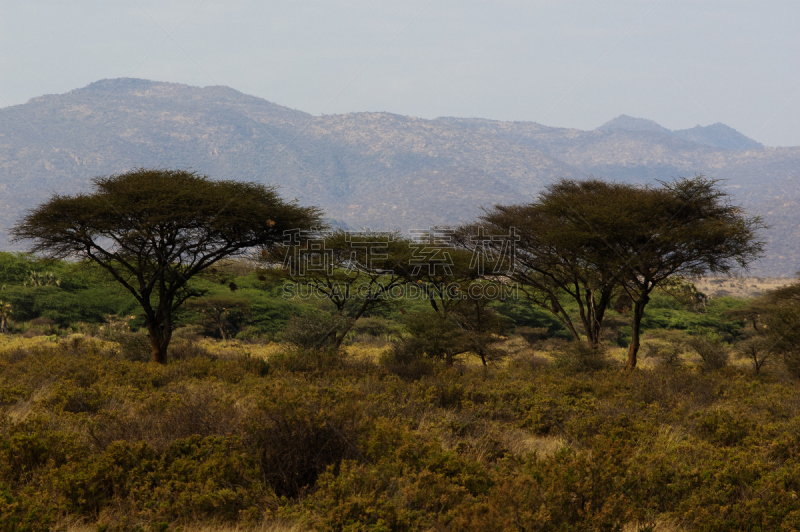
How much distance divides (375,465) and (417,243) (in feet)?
45.8

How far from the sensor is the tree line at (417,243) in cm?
1320

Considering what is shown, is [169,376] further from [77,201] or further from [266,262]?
[266,262]

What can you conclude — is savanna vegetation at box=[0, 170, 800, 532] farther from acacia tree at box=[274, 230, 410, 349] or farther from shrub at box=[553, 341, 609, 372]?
acacia tree at box=[274, 230, 410, 349]

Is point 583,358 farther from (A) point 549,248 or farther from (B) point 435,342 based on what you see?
(B) point 435,342

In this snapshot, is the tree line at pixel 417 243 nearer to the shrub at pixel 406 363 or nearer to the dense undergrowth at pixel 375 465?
the shrub at pixel 406 363

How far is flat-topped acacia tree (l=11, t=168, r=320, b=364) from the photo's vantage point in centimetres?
1289

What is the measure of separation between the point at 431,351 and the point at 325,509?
41.8ft

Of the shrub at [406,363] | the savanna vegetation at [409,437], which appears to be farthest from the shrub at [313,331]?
the shrub at [406,363]

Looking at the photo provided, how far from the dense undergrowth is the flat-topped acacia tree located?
18.5ft

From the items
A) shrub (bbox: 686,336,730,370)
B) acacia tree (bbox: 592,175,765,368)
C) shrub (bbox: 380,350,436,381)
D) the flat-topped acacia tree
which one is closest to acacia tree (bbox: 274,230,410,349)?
shrub (bbox: 380,350,436,381)

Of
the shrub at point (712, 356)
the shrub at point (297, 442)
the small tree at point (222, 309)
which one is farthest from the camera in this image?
the small tree at point (222, 309)

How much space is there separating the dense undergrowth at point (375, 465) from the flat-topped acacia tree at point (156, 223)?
5.65 m

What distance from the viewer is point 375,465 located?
4.96 metres

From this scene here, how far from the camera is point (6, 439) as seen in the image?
5.14m
